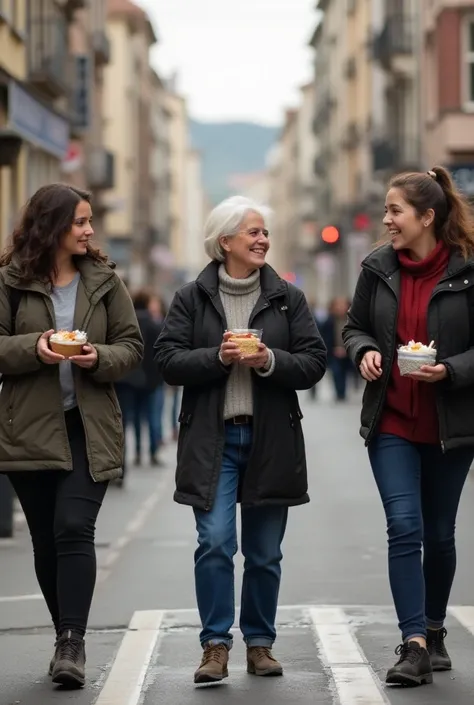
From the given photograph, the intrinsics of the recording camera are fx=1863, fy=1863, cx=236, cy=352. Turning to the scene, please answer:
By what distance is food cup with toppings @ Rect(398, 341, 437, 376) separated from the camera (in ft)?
23.3

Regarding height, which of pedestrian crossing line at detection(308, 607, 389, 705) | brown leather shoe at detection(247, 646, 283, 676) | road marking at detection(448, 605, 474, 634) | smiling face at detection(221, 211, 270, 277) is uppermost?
smiling face at detection(221, 211, 270, 277)

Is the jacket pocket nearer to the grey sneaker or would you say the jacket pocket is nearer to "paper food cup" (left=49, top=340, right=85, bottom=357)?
"paper food cup" (left=49, top=340, right=85, bottom=357)

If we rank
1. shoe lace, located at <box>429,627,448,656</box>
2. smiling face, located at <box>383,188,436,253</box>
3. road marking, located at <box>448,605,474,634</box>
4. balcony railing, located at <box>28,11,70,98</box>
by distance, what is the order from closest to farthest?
smiling face, located at <box>383,188,436,253</box> → shoe lace, located at <box>429,627,448,656</box> → road marking, located at <box>448,605,474,634</box> → balcony railing, located at <box>28,11,70,98</box>

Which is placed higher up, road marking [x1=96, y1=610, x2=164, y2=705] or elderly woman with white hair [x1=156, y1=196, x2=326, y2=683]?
elderly woman with white hair [x1=156, y1=196, x2=326, y2=683]

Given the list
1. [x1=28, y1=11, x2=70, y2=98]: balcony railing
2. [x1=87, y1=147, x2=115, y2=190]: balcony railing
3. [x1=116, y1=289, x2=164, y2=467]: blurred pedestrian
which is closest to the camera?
[x1=116, y1=289, x2=164, y2=467]: blurred pedestrian

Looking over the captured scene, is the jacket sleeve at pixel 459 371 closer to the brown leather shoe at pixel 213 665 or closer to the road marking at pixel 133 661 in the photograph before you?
the brown leather shoe at pixel 213 665

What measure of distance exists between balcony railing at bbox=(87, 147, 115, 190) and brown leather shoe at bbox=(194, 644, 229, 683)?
1818 inches

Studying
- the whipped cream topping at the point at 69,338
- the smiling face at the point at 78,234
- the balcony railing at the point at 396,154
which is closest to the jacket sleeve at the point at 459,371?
the whipped cream topping at the point at 69,338

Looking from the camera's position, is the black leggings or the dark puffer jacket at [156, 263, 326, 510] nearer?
the black leggings

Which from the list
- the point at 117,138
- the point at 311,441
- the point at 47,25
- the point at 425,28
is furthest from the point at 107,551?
the point at 117,138

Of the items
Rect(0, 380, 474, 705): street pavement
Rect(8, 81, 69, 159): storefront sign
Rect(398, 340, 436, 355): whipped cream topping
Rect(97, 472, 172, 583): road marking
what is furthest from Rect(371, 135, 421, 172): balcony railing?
Rect(398, 340, 436, 355): whipped cream topping

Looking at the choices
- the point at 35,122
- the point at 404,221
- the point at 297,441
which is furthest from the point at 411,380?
the point at 35,122

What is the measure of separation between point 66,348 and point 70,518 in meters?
0.67

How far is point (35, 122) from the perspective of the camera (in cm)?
1905
